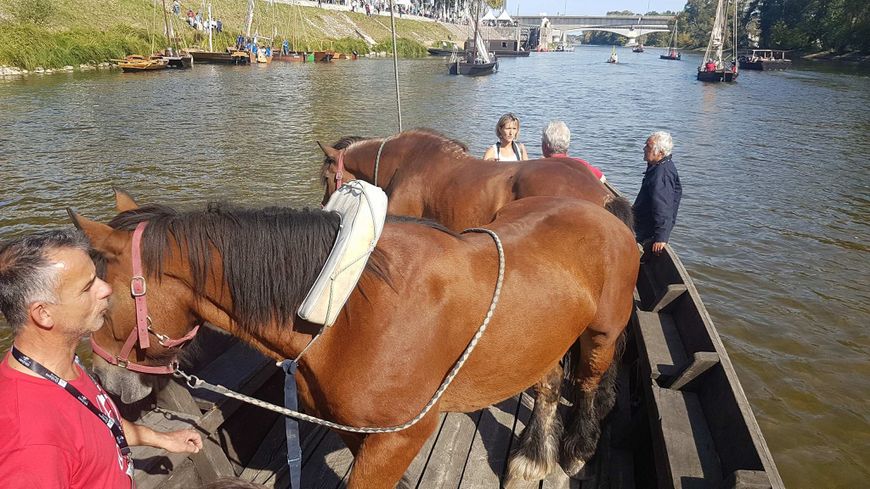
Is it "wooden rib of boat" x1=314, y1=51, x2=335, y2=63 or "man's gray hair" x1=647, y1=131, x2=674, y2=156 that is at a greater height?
"wooden rib of boat" x1=314, y1=51, x2=335, y2=63

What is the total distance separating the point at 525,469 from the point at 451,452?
0.44 metres

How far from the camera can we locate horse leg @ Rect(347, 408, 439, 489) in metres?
2.00

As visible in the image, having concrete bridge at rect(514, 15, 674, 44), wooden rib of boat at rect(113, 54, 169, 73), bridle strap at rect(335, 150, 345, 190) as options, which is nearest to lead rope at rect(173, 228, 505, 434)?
bridle strap at rect(335, 150, 345, 190)

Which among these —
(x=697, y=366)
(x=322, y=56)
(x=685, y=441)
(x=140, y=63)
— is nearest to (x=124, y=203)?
(x=685, y=441)

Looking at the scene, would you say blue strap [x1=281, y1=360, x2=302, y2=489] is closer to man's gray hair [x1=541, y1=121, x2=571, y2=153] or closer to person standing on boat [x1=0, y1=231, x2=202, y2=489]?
person standing on boat [x1=0, y1=231, x2=202, y2=489]

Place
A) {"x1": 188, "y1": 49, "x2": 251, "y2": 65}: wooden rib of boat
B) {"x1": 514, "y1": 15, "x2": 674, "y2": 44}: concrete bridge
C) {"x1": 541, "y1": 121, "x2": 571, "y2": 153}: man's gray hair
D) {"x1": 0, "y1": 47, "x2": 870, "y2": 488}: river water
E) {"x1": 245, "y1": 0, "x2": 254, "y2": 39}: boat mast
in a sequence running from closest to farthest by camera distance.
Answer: {"x1": 541, "y1": 121, "x2": 571, "y2": 153}: man's gray hair, {"x1": 0, "y1": 47, "x2": 870, "y2": 488}: river water, {"x1": 188, "y1": 49, "x2": 251, "y2": 65}: wooden rib of boat, {"x1": 245, "y1": 0, "x2": 254, "y2": 39}: boat mast, {"x1": 514, "y1": 15, "x2": 674, "y2": 44}: concrete bridge

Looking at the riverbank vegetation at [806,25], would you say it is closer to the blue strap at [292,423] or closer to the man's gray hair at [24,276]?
the blue strap at [292,423]

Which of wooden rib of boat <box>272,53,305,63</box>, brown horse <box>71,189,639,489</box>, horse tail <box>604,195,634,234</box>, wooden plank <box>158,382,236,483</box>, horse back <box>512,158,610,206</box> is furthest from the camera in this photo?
wooden rib of boat <box>272,53,305,63</box>

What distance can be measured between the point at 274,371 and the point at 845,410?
5037mm

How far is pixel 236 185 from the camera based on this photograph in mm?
10516

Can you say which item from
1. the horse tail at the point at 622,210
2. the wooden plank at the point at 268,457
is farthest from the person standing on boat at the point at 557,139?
the wooden plank at the point at 268,457

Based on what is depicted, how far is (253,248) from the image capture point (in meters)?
1.79

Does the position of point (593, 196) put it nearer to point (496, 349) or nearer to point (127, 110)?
point (496, 349)

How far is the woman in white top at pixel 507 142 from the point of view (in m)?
5.35
